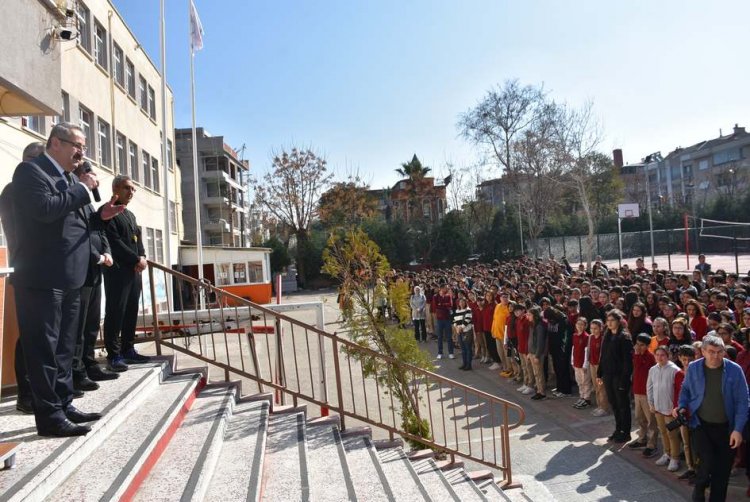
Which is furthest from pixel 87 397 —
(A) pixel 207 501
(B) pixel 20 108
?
(B) pixel 20 108

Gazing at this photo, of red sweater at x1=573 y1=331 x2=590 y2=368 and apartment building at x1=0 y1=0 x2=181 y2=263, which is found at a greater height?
apartment building at x1=0 y1=0 x2=181 y2=263

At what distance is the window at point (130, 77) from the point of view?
2134 centimetres

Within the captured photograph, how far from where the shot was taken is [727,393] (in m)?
5.49

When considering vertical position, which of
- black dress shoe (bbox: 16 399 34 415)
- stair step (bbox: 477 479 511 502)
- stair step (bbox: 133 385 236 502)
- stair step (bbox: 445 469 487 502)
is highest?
black dress shoe (bbox: 16 399 34 415)

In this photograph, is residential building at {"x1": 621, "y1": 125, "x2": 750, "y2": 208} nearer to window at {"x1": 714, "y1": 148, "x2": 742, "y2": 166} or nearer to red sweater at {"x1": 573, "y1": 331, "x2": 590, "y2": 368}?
window at {"x1": 714, "y1": 148, "x2": 742, "y2": 166}

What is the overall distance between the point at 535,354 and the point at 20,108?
8968 millimetres

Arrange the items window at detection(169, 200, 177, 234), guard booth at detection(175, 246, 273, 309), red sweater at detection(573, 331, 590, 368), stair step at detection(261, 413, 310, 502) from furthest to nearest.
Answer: window at detection(169, 200, 177, 234) < guard booth at detection(175, 246, 273, 309) < red sweater at detection(573, 331, 590, 368) < stair step at detection(261, 413, 310, 502)

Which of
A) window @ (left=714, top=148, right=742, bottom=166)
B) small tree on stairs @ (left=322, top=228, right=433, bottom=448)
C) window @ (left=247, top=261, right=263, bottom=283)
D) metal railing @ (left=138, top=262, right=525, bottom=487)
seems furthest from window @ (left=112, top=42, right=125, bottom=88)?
window @ (left=714, top=148, right=742, bottom=166)

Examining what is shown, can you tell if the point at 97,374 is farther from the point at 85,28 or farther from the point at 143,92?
the point at 143,92

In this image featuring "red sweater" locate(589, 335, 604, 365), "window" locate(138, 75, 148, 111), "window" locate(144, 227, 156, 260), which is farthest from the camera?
"window" locate(138, 75, 148, 111)

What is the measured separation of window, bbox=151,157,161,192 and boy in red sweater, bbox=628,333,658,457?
2216 centimetres

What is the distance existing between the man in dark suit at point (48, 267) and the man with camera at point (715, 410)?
5500 millimetres

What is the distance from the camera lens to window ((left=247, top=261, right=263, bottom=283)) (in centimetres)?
2911

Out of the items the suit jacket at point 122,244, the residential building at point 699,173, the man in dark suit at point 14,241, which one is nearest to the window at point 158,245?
the suit jacket at point 122,244
